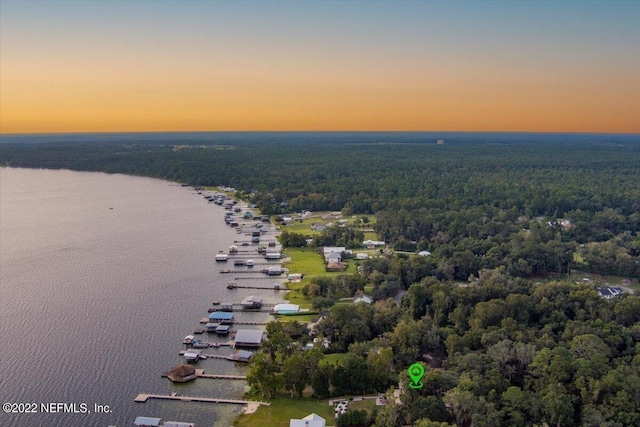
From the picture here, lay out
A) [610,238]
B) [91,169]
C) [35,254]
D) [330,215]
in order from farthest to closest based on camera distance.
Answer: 1. [91,169]
2. [330,215]
3. [610,238]
4. [35,254]

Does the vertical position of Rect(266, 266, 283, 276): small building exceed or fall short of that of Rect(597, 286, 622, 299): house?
it falls short

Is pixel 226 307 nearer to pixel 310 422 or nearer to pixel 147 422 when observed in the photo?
pixel 147 422

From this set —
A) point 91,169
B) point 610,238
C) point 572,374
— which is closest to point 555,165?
point 610,238

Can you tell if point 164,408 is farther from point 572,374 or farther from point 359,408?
point 572,374

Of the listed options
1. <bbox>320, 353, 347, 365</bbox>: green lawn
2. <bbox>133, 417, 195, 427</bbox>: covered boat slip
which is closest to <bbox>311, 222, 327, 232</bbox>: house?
<bbox>320, 353, 347, 365</bbox>: green lawn

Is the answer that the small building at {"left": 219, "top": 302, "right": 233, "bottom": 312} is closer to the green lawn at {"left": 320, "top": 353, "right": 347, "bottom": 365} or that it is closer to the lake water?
the lake water

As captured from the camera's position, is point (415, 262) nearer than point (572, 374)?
No

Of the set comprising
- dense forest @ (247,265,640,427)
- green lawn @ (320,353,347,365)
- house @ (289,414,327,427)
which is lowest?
green lawn @ (320,353,347,365)
